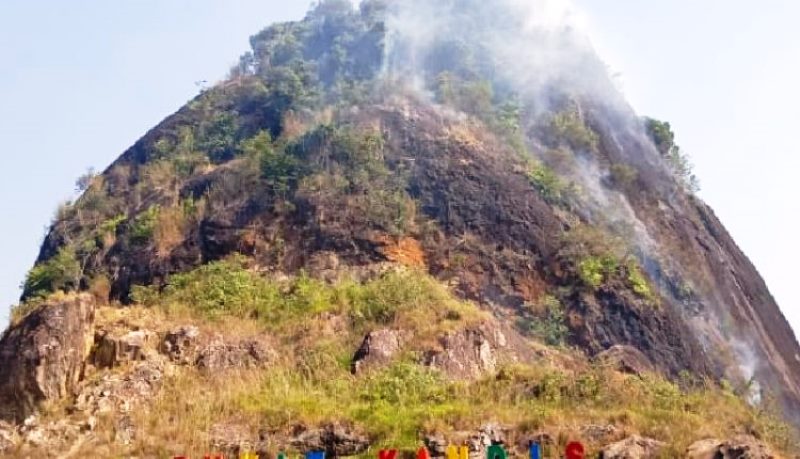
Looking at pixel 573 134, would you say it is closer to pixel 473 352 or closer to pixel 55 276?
pixel 473 352

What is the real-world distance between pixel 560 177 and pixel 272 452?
13.4m

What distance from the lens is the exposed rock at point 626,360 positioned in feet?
57.8

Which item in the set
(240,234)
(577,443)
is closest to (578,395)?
(577,443)

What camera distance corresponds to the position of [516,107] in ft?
87.7

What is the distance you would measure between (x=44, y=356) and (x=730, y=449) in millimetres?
10454

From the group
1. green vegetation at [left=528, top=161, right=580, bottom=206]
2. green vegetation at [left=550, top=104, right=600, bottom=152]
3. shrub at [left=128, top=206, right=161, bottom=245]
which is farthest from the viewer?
green vegetation at [left=550, top=104, right=600, bottom=152]

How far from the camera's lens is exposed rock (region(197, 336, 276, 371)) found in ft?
50.9

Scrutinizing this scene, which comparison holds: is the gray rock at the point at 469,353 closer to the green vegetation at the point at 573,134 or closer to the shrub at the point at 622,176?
the shrub at the point at 622,176

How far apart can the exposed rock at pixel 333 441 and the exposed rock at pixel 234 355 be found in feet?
9.17

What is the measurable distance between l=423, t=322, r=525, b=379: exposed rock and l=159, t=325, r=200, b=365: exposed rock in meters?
4.02

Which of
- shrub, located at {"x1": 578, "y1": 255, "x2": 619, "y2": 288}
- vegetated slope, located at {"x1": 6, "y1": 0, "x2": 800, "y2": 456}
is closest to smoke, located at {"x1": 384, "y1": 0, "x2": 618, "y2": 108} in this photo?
vegetated slope, located at {"x1": 6, "y1": 0, "x2": 800, "y2": 456}

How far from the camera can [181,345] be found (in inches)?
620

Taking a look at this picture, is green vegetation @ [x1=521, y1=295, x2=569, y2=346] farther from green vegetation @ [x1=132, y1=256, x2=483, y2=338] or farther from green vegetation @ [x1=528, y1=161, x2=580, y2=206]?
green vegetation @ [x1=528, y1=161, x2=580, y2=206]

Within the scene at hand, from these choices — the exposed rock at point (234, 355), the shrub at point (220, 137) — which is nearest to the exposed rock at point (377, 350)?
the exposed rock at point (234, 355)
